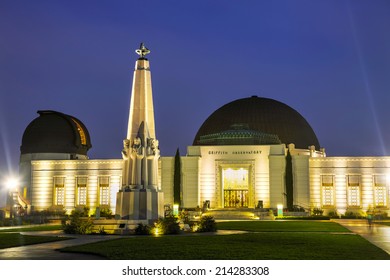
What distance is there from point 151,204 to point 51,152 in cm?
3674

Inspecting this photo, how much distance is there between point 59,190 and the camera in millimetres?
57344

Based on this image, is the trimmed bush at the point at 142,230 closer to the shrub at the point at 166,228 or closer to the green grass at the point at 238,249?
the shrub at the point at 166,228

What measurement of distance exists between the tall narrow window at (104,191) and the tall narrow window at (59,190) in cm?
401

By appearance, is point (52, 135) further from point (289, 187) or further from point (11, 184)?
point (289, 187)

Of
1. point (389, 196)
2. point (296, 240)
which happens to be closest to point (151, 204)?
point (296, 240)

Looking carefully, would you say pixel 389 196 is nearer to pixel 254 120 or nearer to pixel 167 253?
pixel 254 120

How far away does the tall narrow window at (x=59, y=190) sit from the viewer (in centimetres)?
5703

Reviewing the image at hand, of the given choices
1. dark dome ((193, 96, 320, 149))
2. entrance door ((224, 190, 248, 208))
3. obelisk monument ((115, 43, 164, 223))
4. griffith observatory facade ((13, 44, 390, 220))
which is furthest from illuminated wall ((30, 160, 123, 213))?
obelisk monument ((115, 43, 164, 223))

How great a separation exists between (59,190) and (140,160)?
102ft

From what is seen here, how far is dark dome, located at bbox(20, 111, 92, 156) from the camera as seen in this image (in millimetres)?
62469

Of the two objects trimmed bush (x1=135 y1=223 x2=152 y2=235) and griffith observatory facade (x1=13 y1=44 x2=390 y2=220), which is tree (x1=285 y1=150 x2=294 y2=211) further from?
trimmed bush (x1=135 y1=223 x2=152 y2=235)

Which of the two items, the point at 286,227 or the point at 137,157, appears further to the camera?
the point at 286,227

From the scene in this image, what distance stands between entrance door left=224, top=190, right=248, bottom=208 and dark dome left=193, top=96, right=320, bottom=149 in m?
9.56

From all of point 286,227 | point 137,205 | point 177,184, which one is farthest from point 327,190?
point 137,205
